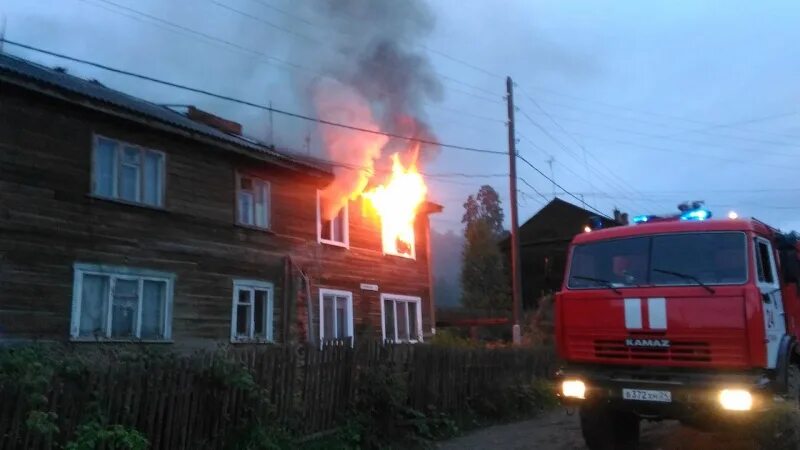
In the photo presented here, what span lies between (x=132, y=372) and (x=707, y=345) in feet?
19.3

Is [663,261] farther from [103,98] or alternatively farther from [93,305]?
[103,98]

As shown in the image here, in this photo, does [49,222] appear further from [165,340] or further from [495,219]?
[495,219]

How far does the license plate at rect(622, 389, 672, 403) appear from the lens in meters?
7.35

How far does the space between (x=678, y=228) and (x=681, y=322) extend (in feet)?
4.00

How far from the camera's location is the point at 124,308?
1306cm

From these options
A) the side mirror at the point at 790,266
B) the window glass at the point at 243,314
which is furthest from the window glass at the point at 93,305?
the side mirror at the point at 790,266

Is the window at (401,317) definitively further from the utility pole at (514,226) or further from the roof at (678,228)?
the roof at (678,228)

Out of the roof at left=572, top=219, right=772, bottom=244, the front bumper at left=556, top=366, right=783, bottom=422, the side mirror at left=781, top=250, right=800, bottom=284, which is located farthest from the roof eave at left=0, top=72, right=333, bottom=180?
the side mirror at left=781, top=250, right=800, bottom=284

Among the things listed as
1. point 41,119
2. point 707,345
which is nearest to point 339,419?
point 707,345

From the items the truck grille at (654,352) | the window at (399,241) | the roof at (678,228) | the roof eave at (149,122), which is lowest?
the truck grille at (654,352)

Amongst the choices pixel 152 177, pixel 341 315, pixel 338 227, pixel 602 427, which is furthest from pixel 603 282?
pixel 338 227

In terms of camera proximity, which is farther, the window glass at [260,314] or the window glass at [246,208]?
the window glass at [260,314]

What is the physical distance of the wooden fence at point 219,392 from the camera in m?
6.12

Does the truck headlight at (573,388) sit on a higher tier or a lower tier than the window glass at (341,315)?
lower
